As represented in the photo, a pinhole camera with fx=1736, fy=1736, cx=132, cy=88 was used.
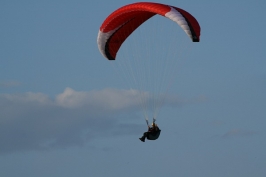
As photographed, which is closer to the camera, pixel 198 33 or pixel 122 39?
pixel 198 33

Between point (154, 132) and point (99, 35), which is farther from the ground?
point (99, 35)

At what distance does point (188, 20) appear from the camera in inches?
2977

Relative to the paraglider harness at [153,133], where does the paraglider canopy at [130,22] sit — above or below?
above

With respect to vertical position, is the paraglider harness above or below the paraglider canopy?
below

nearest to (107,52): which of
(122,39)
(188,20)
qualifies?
(122,39)

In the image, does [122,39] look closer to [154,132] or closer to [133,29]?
[133,29]

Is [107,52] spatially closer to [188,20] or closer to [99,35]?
[99,35]

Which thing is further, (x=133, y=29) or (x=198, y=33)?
(x=133, y=29)

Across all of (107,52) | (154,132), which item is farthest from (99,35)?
(154,132)

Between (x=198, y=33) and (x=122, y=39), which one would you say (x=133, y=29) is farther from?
(x=198, y=33)

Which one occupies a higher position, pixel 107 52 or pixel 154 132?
pixel 107 52

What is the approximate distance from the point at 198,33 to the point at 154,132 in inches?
194

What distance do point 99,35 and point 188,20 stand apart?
5.70 m

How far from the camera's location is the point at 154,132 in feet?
251
